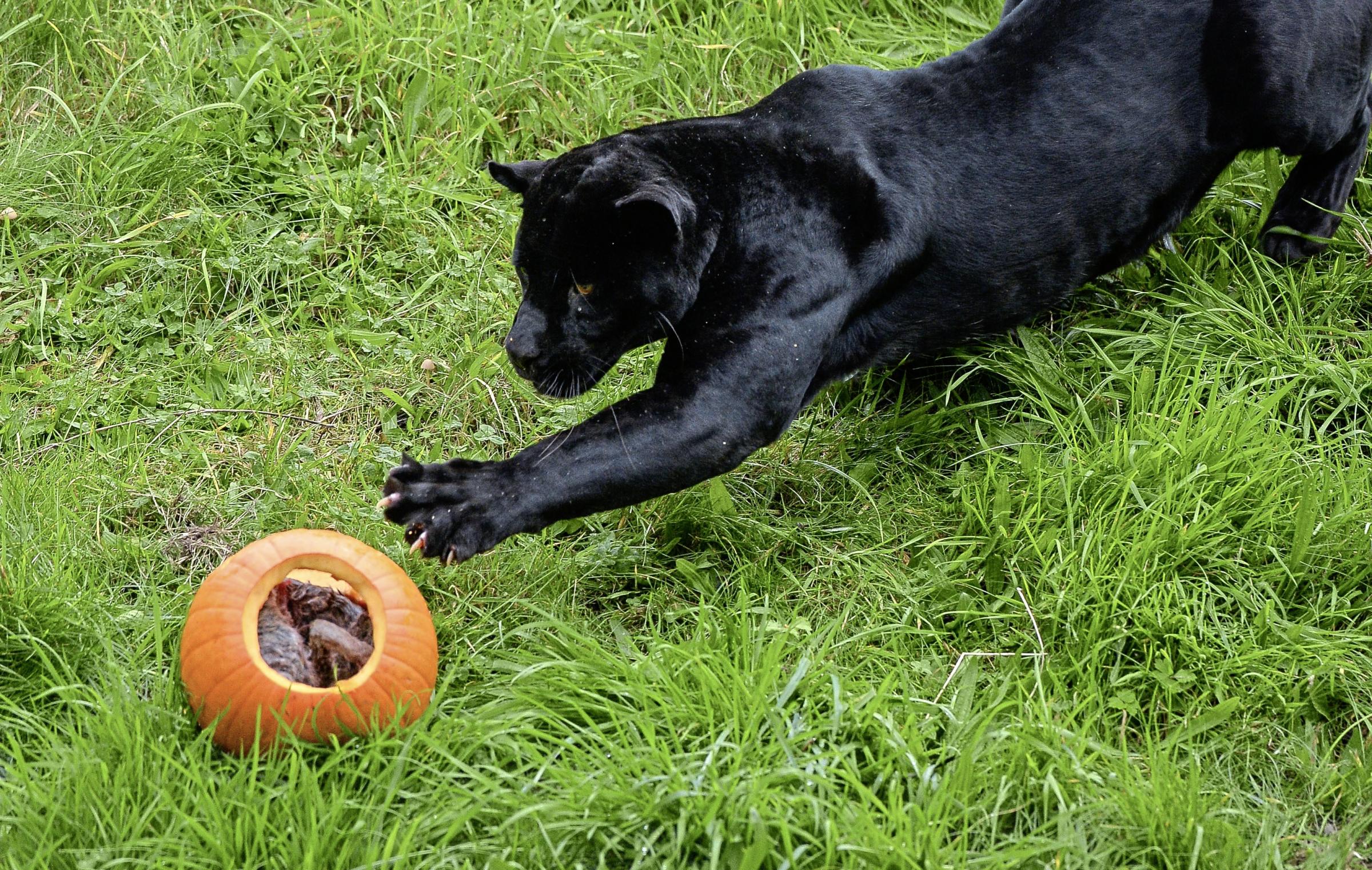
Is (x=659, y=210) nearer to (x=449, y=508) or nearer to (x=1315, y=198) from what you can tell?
(x=449, y=508)

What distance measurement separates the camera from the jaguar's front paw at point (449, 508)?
11.0 ft

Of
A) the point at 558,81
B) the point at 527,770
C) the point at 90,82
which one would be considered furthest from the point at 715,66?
the point at 527,770

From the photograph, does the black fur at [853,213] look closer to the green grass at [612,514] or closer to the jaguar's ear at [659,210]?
the jaguar's ear at [659,210]

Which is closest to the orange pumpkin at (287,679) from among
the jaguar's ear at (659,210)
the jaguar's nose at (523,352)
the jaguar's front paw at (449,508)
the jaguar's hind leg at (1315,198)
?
the jaguar's front paw at (449,508)

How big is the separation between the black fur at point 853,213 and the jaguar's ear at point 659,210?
0.04 ft

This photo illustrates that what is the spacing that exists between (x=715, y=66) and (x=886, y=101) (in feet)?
5.71

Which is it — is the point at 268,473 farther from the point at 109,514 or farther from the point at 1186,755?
the point at 1186,755

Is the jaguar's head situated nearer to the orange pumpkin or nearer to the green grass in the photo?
the green grass

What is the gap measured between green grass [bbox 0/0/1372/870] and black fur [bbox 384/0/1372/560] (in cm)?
39

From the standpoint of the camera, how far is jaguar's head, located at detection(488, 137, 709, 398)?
3707 millimetres

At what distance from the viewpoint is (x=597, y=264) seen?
3.75m

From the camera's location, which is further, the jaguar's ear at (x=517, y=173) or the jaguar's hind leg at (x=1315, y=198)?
the jaguar's hind leg at (x=1315, y=198)

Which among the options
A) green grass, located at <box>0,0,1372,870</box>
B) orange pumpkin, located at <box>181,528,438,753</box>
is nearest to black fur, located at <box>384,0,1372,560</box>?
orange pumpkin, located at <box>181,528,438,753</box>

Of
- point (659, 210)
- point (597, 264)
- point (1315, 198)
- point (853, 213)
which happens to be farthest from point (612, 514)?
point (1315, 198)
